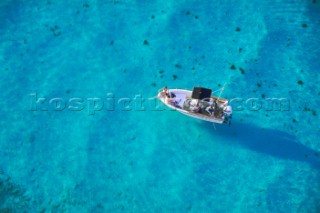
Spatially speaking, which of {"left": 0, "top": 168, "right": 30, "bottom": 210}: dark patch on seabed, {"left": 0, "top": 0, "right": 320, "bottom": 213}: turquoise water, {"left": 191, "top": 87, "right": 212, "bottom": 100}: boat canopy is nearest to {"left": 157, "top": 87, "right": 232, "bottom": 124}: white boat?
{"left": 191, "top": 87, "right": 212, "bottom": 100}: boat canopy

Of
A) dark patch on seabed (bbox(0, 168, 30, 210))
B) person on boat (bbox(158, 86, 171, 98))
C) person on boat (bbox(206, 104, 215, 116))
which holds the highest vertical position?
person on boat (bbox(158, 86, 171, 98))

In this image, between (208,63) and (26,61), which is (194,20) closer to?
(208,63)

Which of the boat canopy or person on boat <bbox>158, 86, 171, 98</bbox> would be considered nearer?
the boat canopy

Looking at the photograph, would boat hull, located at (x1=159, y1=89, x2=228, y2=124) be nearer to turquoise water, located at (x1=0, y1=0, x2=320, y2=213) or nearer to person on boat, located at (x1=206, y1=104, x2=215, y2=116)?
person on boat, located at (x1=206, y1=104, x2=215, y2=116)

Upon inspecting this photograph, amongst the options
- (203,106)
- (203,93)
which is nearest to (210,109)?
(203,106)

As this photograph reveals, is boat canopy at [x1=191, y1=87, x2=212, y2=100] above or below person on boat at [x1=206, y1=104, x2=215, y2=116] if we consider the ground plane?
above

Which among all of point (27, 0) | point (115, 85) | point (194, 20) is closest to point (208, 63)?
point (194, 20)

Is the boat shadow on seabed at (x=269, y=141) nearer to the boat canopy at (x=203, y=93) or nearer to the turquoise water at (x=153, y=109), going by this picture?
the turquoise water at (x=153, y=109)
